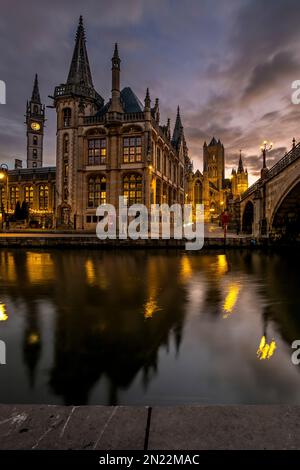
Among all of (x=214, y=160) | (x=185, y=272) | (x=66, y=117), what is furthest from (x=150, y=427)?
(x=214, y=160)

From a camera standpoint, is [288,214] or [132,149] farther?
[132,149]

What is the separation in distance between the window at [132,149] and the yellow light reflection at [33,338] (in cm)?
3807

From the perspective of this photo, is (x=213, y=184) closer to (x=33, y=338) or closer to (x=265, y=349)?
(x=265, y=349)

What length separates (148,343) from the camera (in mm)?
5199

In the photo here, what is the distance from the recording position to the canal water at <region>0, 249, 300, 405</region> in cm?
370

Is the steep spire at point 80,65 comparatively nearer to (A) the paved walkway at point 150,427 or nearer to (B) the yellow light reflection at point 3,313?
(B) the yellow light reflection at point 3,313

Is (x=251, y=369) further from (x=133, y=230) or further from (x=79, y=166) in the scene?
(x=79, y=166)

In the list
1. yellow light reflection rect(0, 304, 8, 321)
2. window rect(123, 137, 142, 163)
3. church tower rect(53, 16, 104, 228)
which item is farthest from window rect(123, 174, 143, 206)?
yellow light reflection rect(0, 304, 8, 321)

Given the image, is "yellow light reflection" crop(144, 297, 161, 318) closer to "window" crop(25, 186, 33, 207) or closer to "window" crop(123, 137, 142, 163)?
"window" crop(123, 137, 142, 163)

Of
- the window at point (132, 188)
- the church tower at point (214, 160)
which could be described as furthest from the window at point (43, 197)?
the church tower at point (214, 160)

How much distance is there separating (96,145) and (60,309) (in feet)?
132

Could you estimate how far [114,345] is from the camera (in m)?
5.09

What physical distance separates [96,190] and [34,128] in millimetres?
82885
